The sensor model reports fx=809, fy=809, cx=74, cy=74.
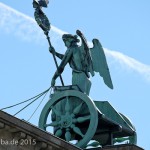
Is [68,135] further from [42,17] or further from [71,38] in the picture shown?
[42,17]

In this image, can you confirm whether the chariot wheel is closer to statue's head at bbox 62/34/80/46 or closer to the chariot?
the chariot

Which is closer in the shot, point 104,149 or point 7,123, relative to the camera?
point 7,123

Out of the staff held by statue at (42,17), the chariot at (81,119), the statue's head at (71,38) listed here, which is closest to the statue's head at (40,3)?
the staff held by statue at (42,17)

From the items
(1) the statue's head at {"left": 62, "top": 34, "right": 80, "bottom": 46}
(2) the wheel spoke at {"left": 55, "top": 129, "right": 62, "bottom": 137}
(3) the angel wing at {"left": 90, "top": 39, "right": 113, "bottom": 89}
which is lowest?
(2) the wheel spoke at {"left": 55, "top": 129, "right": 62, "bottom": 137}

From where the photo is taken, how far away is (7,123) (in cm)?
2378

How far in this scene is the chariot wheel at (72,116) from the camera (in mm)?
28734

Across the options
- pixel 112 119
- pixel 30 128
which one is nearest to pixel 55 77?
pixel 112 119

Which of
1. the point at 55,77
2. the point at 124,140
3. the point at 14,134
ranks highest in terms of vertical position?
the point at 55,77

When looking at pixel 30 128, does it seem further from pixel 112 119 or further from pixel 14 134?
pixel 112 119

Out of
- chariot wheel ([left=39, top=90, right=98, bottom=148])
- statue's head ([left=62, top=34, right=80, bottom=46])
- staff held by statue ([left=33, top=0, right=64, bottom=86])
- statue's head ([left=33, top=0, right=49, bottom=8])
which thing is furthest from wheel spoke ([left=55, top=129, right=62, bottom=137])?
statue's head ([left=33, top=0, right=49, bottom=8])

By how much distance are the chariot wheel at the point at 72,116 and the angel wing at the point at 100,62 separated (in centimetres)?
192

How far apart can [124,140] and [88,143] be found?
2.39m

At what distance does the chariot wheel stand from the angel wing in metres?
1.92

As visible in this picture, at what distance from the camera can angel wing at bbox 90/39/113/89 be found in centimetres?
3084
